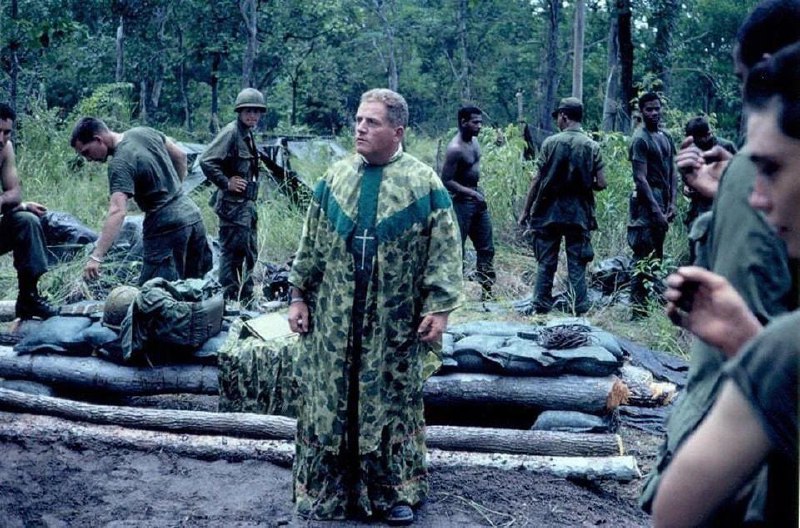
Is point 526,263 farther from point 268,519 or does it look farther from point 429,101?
point 429,101

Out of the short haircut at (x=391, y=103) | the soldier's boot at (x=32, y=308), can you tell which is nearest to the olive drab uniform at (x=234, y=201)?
the soldier's boot at (x=32, y=308)

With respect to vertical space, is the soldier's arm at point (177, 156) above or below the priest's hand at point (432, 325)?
above

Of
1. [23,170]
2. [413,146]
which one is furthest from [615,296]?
[413,146]

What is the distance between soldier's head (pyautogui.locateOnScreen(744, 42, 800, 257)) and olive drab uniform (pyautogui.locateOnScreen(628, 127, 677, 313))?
708cm

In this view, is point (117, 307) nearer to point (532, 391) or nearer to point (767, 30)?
point (532, 391)

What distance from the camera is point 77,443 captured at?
5.73 meters

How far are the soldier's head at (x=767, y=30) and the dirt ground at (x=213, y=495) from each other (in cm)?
337

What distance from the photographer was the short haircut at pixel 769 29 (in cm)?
180

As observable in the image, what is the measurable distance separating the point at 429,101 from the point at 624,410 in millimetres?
31035

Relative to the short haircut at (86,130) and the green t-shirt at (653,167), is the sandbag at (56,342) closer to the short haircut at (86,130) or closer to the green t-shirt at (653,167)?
the short haircut at (86,130)

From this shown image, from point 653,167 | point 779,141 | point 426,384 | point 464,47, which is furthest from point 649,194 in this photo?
point 464,47

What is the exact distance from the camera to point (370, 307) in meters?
4.47

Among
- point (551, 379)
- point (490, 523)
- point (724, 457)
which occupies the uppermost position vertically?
point (724, 457)

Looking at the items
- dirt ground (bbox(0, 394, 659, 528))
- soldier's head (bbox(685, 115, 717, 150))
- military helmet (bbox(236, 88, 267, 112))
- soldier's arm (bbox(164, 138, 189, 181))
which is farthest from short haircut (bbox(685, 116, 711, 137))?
soldier's arm (bbox(164, 138, 189, 181))
